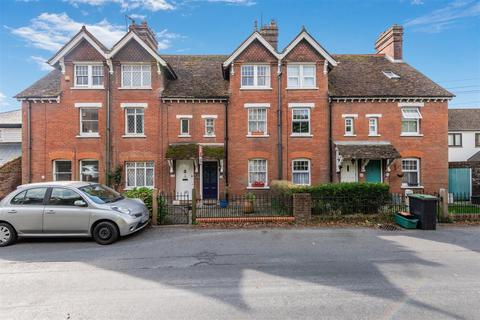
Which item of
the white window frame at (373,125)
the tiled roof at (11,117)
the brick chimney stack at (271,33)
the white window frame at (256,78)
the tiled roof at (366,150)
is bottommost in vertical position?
the tiled roof at (366,150)

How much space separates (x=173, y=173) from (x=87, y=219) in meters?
8.26

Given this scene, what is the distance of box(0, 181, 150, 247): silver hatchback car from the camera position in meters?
8.31

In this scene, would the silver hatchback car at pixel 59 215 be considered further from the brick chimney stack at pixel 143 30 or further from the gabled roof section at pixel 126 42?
the brick chimney stack at pixel 143 30

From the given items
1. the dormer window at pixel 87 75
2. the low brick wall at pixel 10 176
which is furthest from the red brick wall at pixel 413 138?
the low brick wall at pixel 10 176

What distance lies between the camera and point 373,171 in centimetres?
1697

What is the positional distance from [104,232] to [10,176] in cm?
1327

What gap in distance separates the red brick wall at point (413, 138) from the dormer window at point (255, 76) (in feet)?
15.2

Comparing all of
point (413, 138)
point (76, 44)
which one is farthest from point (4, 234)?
point (413, 138)

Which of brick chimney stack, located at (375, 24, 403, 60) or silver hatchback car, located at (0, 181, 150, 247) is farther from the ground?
brick chimney stack, located at (375, 24, 403, 60)

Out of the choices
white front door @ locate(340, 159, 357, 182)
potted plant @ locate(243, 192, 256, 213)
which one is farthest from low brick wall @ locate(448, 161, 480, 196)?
potted plant @ locate(243, 192, 256, 213)

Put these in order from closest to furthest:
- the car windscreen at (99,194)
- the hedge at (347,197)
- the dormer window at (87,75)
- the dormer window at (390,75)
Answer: the car windscreen at (99,194) → the hedge at (347,197) → the dormer window at (87,75) → the dormer window at (390,75)

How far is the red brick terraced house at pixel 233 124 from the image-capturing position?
16.3 m

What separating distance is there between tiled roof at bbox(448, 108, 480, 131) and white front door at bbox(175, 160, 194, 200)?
3038 cm

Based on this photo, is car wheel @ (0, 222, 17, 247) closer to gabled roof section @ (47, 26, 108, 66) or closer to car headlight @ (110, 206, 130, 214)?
car headlight @ (110, 206, 130, 214)
